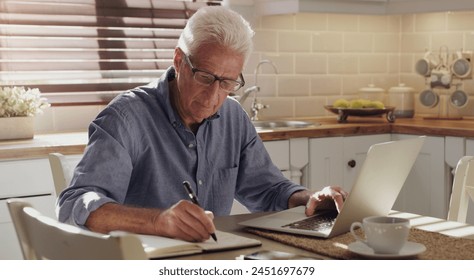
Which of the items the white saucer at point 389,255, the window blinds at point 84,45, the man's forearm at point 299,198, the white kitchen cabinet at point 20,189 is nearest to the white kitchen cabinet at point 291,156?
the window blinds at point 84,45

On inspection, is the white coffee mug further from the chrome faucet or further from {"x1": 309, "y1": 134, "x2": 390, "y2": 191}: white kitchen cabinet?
the chrome faucet

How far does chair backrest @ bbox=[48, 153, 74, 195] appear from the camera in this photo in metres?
2.15

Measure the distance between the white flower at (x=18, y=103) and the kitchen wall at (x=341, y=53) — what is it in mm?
1290

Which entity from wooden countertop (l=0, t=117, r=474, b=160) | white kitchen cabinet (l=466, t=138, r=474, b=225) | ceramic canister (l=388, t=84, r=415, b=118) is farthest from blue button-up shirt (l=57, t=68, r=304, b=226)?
ceramic canister (l=388, t=84, r=415, b=118)

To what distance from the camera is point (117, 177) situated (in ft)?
6.35

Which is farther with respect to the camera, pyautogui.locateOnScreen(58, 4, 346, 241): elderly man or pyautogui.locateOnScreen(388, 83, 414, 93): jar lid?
pyautogui.locateOnScreen(388, 83, 414, 93): jar lid

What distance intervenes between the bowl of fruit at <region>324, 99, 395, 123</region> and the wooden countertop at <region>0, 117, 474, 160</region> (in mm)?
41

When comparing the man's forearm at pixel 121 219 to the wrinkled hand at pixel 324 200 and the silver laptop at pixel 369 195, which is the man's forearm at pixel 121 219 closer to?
the silver laptop at pixel 369 195

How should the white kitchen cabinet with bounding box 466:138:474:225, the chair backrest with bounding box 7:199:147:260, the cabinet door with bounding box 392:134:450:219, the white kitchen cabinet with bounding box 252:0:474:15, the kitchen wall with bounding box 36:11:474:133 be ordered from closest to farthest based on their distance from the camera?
the chair backrest with bounding box 7:199:147:260 → the white kitchen cabinet with bounding box 466:138:474:225 → the cabinet door with bounding box 392:134:450:219 → the white kitchen cabinet with bounding box 252:0:474:15 → the kitchen wall with bounding box 36:11:474:133

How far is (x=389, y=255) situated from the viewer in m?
1.52

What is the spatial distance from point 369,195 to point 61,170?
0.91 meters
